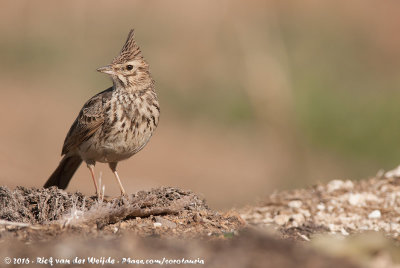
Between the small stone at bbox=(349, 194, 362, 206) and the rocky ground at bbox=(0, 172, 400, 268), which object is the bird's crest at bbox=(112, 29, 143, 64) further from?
the small stone at bbox=(349, 194, 362, 206)

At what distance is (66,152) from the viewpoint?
338 inches

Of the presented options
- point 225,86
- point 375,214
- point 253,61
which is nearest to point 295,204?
point 375,214

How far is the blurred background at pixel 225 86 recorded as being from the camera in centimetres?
1584

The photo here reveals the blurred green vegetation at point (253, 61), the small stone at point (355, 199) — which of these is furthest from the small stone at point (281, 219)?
the blurred green vegetation at point (253, 61)

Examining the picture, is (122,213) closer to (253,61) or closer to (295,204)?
(295,204)

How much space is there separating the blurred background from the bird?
3974 millimetres

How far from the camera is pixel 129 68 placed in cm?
838

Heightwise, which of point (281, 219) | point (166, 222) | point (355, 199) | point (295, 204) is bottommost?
Result: point (166, 222)

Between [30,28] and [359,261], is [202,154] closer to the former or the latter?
[30,28]

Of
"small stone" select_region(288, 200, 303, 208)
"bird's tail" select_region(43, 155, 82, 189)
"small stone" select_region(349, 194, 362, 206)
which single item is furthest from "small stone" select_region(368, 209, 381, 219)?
"bird's tail" select_region(43, 155, 82, 189)

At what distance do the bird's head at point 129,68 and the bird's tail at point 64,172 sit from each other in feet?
3.62

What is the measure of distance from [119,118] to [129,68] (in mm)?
727

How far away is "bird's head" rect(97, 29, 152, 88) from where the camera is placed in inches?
326

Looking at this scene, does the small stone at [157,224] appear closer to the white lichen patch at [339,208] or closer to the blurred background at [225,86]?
the white lichen patch at [339,208]
